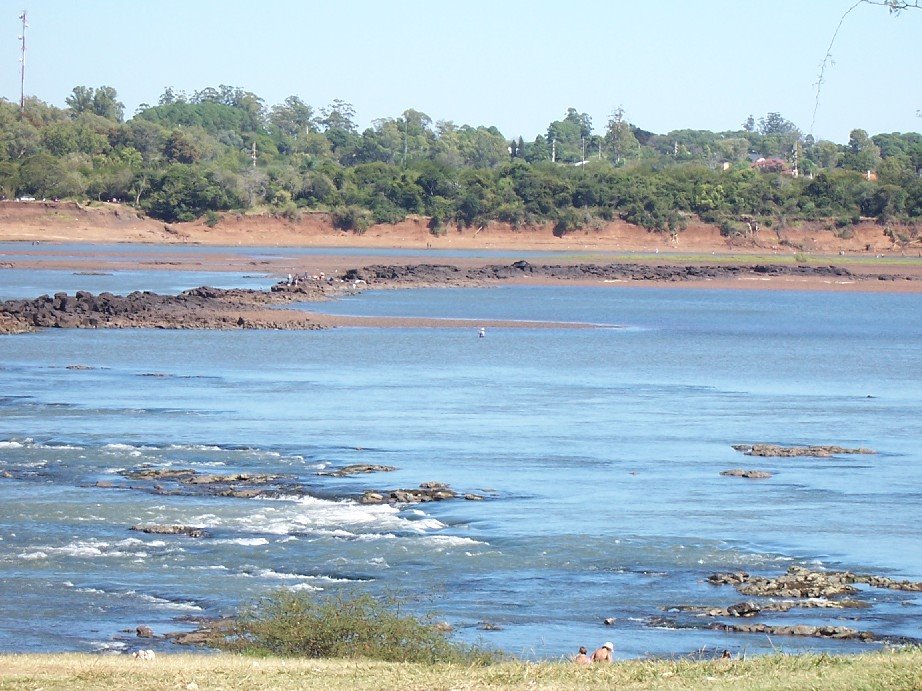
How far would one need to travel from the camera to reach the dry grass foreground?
10.5 m

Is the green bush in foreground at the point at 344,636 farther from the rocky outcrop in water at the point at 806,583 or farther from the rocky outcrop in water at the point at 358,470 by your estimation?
the rocky outcrop in water at the point at 358,470

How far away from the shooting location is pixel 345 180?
13975cm

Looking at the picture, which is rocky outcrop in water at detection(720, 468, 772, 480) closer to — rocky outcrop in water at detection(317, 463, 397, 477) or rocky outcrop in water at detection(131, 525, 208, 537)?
rocky outcrop in water at detection(317, 463, 397, 477)

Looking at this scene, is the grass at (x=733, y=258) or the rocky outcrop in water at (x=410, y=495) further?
the grass at (x=733, y=258)

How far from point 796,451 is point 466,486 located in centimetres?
707

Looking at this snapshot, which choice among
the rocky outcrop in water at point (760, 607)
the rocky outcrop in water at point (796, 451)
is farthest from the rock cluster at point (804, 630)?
the rocky outcrop in water at point (796, 451)

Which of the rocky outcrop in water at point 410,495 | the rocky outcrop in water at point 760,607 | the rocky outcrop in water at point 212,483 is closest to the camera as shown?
the rocky outcrop in water at point 760,607

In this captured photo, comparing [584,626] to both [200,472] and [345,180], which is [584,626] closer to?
[200,472]

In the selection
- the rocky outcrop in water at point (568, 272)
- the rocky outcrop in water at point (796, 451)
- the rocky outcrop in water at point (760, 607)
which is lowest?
the rocky outcrop in water at point (760, 607)

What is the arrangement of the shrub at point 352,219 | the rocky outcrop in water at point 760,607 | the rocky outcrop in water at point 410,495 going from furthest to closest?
the shrub at point 352,219 < the rocky outcrop in water at point 410,495 < the rocky outcrop in water at point 760,607

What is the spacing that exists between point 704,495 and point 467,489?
366 cm

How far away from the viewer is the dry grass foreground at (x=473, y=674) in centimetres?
1055

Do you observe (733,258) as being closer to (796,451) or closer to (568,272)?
(568,272)

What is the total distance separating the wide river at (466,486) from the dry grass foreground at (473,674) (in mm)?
2694
